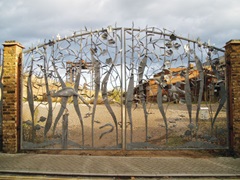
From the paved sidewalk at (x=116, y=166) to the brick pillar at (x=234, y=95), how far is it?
0.48 metres

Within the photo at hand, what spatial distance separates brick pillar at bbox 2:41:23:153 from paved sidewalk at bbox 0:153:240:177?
36cm

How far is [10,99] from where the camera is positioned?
6508 millimetres

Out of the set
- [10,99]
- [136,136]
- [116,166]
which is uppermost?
[10,99]

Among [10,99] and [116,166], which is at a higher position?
Answer: [10,99]

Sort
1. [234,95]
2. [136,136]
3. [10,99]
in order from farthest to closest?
[136,136]
[10,99]
[234,95]

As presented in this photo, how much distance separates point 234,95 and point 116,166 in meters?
3.40

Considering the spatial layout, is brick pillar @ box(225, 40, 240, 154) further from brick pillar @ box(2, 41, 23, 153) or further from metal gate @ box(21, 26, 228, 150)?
brick pillar @ box(2, 41, 23, 153)

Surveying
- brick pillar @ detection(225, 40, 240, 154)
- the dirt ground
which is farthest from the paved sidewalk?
brick pillar @ detection(225, 40, 240, 154)

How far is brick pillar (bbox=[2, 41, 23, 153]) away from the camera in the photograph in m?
6.47

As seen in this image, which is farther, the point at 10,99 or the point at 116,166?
the point at 10,99

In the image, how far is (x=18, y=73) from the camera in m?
6.59

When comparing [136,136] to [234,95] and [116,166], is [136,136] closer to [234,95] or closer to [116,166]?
[116,166]

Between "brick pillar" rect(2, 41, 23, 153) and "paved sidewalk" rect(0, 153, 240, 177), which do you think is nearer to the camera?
"paved sidewalk" rect(0, 153, 240, 177)

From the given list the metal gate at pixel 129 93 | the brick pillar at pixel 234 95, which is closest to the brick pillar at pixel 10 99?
the metal gate at pixel 129 93
